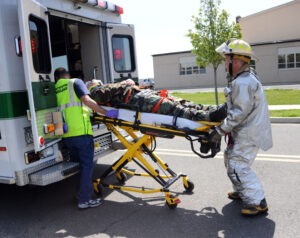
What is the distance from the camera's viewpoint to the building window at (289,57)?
1144 inches

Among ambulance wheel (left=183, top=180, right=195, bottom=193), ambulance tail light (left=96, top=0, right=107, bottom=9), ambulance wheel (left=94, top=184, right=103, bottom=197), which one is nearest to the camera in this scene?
ambulance wheel (left=183, top=180, right=195, bottom=193)

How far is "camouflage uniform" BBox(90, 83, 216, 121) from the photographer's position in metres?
3.87

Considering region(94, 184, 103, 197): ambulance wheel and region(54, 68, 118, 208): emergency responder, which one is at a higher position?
region(54, 68, 118, 208): emergency responder

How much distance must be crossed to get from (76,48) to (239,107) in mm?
4805

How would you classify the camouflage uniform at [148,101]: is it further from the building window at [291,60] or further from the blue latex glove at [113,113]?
the building window at [291,60]

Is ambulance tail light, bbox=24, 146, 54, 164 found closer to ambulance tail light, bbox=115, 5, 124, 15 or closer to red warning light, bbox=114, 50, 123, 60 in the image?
red warning light, bbox=114, 50, 123, 60

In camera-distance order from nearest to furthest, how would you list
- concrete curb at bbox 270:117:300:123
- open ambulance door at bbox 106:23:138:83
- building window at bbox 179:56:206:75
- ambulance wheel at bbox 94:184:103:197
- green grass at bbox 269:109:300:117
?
ambulance wheel at bbox 94:184:103:197, open ambulance door at bbox 106:23:138:83, concrete curb at bbox 270:117:300:123, green grass at bbox 269:109:300:117, building window at bbox 179:56:206:75

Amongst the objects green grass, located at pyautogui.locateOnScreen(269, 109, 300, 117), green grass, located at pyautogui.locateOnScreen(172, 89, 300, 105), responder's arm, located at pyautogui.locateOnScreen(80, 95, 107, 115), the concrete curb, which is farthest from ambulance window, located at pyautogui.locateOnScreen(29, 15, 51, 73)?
green grass, located at pyautogui.locateOnScreen(172, 89, 300, 105)

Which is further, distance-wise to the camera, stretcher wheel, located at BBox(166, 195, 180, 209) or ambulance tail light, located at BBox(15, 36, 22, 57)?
stretcher wheel, located at BBox(166, 195, 180, 209)

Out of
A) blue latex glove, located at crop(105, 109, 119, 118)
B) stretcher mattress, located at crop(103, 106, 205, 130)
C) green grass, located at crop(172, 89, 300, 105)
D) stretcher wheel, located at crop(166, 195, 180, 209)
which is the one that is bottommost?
stretcher wheel, located at crop(166, 195, 180, 209)

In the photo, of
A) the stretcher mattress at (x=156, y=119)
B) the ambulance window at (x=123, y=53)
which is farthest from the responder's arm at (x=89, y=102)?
the ambulance window at (x=123, y=53)

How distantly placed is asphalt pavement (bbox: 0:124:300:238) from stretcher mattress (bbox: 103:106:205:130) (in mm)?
1130

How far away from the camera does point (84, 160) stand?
4211 mm

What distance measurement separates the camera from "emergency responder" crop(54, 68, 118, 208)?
4.15m
